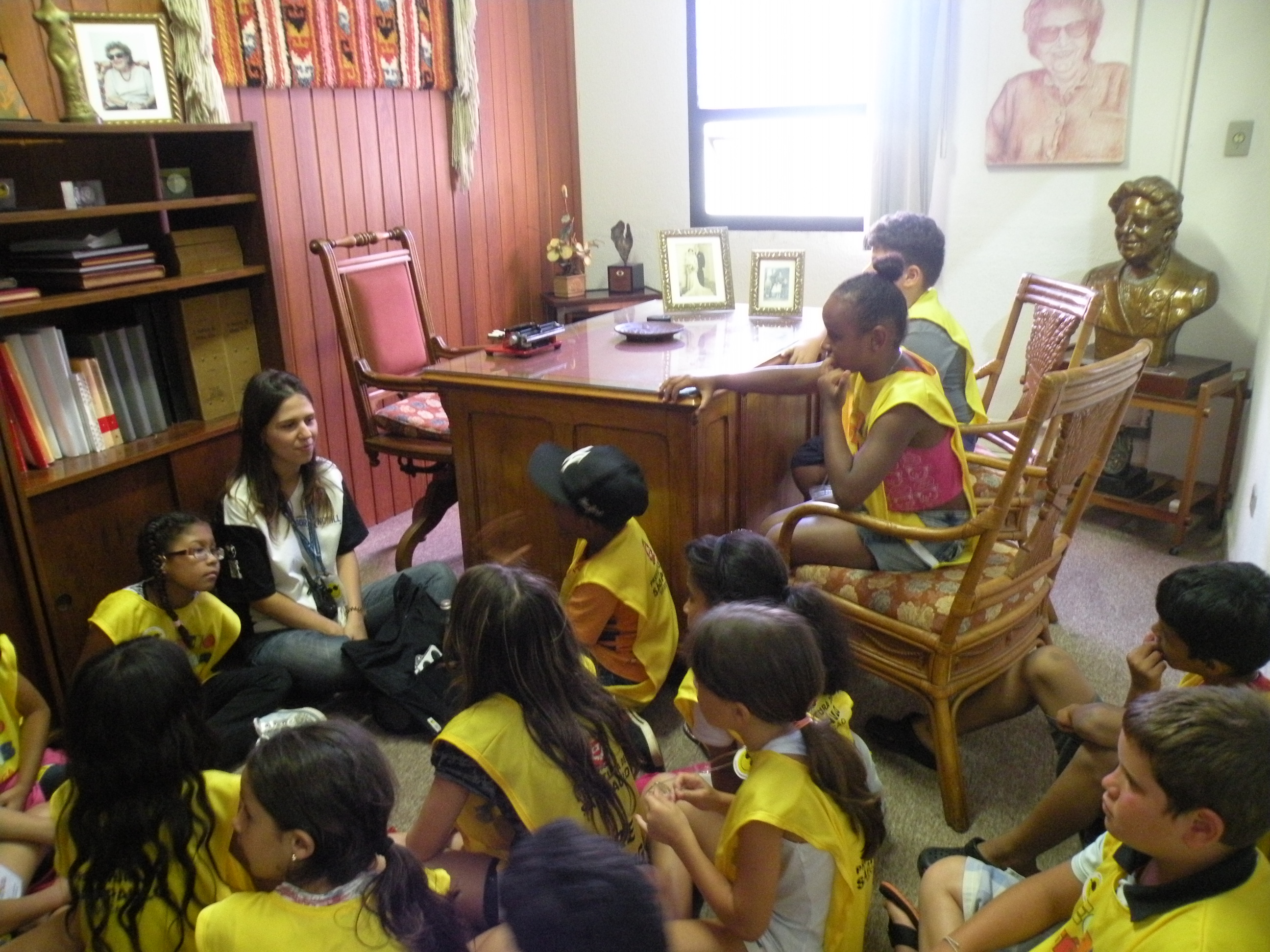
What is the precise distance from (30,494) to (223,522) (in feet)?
1.29

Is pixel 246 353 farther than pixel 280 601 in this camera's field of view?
Yes

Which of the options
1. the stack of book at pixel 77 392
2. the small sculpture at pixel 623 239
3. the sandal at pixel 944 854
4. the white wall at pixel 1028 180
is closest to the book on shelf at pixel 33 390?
the stack of book at pixel 77 392

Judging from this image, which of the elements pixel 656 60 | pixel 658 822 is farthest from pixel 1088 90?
pixel 658 822

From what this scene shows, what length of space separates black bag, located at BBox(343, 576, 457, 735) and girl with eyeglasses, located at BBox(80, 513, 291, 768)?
0.19 meters

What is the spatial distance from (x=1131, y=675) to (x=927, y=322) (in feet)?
3.61

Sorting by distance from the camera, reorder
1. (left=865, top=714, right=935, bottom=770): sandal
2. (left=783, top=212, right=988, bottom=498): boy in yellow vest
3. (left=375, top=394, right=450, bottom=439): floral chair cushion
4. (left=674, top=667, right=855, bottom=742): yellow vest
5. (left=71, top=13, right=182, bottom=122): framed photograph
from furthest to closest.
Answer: (left=375, top=394, right=450, bottom=439): floral chair cushion, (left=783, top=212, right=988, bottom=498): boy in yellow vest, (left=71, top=13, right=182, bottom=122): framed photograph, (left=865, top=714, right=935, bottom=770): sandal, (left=674, top=667, right=855, bottom=742): yellow vest

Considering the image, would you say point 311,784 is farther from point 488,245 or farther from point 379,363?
point 488,245

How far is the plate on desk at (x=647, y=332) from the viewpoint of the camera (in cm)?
276

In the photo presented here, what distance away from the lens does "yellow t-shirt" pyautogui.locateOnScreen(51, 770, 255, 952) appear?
1280mm

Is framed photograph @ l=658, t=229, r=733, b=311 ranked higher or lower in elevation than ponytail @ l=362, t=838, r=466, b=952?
higher

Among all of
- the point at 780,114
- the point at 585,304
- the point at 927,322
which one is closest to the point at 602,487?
the point at 927,322

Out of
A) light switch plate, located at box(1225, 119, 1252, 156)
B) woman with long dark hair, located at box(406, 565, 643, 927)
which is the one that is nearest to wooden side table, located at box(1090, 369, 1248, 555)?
light switch plate, located at box(1225, 119, 1252, 156)

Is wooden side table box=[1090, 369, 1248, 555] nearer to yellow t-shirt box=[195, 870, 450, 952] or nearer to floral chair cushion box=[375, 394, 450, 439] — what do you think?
floral chair cushion box=[375, 394, 450, 439]

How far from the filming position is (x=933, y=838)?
1.92 meters
